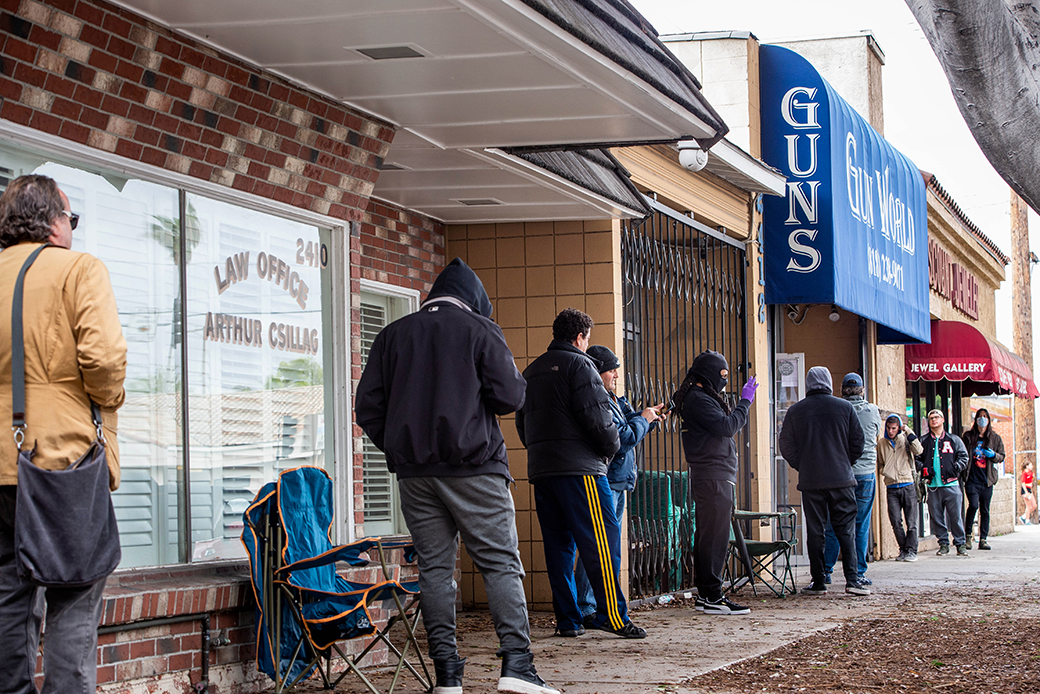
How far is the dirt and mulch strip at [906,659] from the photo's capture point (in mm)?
5742

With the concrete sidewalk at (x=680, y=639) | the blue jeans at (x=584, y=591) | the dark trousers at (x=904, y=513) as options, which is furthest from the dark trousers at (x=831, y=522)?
the dark trousers at (x=904, y=513)

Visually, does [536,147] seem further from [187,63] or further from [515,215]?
[187,63]

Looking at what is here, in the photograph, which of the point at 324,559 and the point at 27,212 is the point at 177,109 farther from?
the point at 324,559

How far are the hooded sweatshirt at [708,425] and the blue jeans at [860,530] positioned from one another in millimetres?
2093

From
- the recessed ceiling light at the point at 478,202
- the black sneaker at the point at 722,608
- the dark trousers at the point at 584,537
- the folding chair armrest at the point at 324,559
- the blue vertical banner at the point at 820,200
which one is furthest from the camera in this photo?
the blue vertical banner at the point at 820,200

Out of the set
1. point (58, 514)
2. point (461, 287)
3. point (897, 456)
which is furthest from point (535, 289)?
point (897, 456)

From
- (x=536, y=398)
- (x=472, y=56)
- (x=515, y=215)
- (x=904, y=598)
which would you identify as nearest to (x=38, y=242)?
(x=472, y=56)

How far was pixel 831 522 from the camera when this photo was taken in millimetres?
10070

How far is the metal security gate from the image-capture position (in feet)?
31.4

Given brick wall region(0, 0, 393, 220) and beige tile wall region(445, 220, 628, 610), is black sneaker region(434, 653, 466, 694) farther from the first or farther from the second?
beige tile wall region(445, 220, 628, 610)

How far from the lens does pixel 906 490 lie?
46.3ft

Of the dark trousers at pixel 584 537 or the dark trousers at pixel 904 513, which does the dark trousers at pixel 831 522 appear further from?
the dark trousers at pixel 904 513

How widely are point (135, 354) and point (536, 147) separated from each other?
2.88 metres

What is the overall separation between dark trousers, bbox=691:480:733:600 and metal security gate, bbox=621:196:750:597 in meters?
0.77
